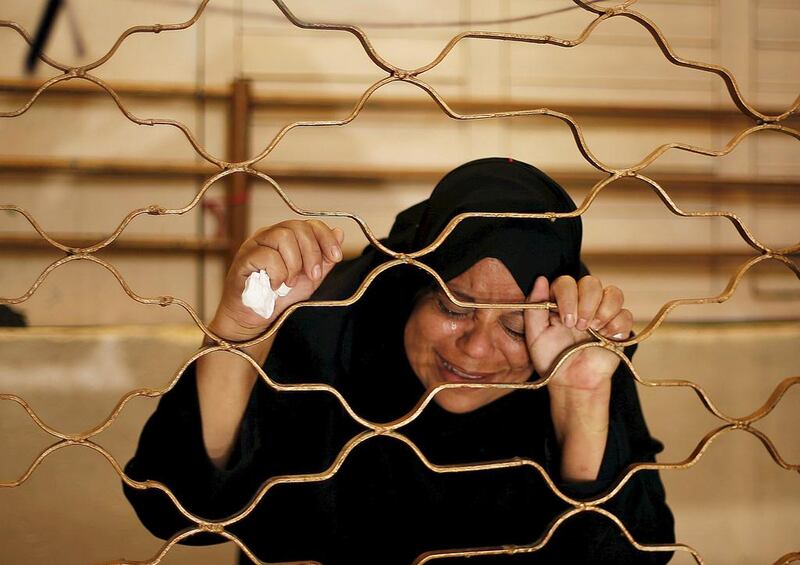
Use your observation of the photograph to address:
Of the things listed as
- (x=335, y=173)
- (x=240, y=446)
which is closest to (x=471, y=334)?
(x=240, y=446)

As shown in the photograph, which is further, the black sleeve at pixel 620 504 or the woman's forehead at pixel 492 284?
the woman's forehead at pixel 492 284

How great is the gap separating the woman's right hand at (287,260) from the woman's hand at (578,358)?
0.47 ft

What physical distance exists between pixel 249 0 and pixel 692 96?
4.14 ft

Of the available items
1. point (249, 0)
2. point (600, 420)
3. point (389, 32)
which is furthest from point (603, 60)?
point (600, 420)

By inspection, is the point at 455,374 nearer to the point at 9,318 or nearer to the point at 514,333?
the point at 514,333

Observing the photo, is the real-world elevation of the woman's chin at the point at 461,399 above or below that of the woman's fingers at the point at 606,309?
below

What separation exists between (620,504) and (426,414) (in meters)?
0.23

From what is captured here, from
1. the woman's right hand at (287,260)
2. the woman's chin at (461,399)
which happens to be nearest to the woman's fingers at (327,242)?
the woman's right hand at (287,260)

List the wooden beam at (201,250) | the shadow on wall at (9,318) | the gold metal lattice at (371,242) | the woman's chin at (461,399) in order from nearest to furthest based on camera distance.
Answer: the gold metal lattice at (371,242) < the woman's chin at (461,399) < the shadow on wall at (9,318) < the wooden beam at (201,250)

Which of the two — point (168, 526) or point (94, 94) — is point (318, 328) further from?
point (94, 94)

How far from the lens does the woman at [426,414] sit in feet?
2.00

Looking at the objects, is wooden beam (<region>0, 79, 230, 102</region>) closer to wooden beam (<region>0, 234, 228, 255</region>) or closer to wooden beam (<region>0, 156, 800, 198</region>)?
wooden beam (<region>0, 156, 800, 198</region>)

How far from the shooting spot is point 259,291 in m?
0.50

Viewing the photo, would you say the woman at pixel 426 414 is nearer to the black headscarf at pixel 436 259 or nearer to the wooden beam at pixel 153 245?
the black headscarf at pixel 436 259
